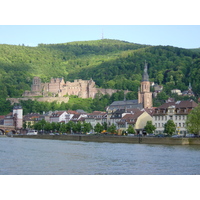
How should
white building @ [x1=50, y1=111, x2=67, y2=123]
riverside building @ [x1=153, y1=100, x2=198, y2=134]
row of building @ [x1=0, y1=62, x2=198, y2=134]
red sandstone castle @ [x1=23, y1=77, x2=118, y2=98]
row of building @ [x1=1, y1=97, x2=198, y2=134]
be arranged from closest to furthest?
riverside building @ [x1=153, y1=100, x2=198, y2=134], row of building @ [x1=1, y1=97, x2=198, y2=134], row of building @ [x1=0, y1=62, x2=198, y2=134], white building @ [x1=50, y1=111, x2=67, y2=123], red sandstone castle @ [x1=23, y1=77, x2=118, y2=98]

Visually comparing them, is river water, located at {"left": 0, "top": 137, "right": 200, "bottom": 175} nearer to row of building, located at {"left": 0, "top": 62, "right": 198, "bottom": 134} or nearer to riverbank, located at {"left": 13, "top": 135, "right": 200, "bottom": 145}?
Answer: riverbank, located at {"left": 13, "top": 135, "right": 200, "bottom": 145}

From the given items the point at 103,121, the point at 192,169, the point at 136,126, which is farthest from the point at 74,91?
the point at 192,169

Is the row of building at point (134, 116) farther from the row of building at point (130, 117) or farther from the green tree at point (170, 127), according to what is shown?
the green tree at point (170, 127)

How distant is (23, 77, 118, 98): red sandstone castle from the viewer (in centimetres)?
18125

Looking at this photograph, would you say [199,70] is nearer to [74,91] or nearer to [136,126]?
[74,91]

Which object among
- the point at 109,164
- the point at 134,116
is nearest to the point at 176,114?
the point at 134,116

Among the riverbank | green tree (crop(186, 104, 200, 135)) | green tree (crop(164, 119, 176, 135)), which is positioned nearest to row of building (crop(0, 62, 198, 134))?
green tree (crop(164, 119, 176, 135))

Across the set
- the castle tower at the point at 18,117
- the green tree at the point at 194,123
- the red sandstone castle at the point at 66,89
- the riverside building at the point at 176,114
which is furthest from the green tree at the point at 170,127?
the red sandstone castle at the point at 66,89

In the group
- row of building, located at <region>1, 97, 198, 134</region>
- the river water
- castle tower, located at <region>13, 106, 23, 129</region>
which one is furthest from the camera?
castle tower, located at <region>13, 106, 23, 129</region>

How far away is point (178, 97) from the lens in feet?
509

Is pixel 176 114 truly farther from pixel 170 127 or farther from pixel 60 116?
pixel 60 116

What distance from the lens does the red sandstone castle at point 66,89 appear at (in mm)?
181250

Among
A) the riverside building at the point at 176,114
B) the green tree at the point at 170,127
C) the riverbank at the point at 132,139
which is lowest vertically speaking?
the riverbank at the point at 132,139

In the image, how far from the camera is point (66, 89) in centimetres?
18425
